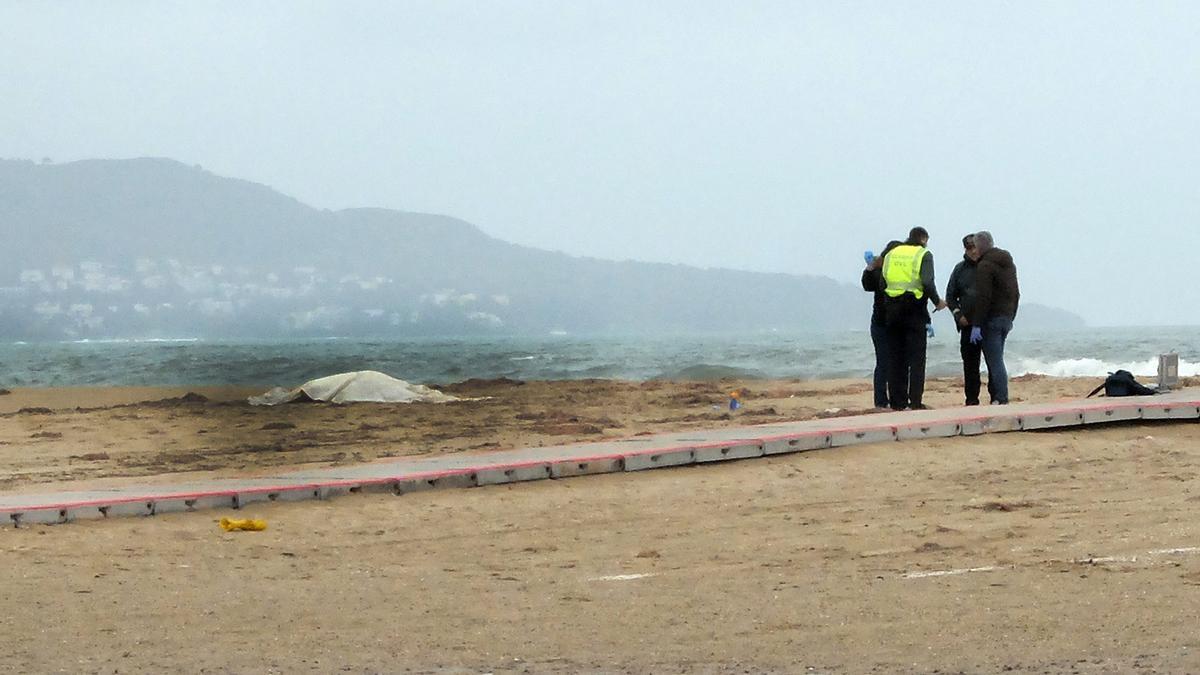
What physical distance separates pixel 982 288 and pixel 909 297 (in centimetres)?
74

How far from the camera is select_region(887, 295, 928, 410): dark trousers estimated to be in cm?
1653

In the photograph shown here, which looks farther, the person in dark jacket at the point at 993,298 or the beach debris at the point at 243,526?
the person in dark jacket at the point at 993,298

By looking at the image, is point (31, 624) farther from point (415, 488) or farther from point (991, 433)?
point (991, 433)

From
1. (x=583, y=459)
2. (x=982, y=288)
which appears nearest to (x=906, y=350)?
(x=982, y=288)

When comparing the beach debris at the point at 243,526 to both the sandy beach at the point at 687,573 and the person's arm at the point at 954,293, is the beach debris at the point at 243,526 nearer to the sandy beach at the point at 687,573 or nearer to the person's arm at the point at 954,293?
Result: the sandy beach at the point at 687,573

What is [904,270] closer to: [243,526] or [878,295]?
[878,295]

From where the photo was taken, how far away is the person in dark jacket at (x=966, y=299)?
656 inches

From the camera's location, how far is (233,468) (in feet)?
55.0

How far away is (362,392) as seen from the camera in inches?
1153

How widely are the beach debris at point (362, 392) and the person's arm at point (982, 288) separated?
46.2 ft

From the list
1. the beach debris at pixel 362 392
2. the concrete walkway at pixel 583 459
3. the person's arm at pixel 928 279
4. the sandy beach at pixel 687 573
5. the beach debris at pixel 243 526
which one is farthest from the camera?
the beach debris at pixel 362 392

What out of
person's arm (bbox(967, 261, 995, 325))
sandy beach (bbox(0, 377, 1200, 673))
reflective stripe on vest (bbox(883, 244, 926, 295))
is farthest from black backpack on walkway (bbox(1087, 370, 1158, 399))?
sandy beach (bbox(0, 377, 1200, 673))

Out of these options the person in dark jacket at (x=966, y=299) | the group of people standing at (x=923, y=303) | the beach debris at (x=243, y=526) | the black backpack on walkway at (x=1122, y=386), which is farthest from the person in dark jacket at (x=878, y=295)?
the beach debris at (x=243, y=526)

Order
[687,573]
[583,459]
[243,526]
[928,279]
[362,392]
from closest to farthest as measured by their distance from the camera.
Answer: [687,573] < [243,526] < [583,459] < [928,279] < [362,392]
